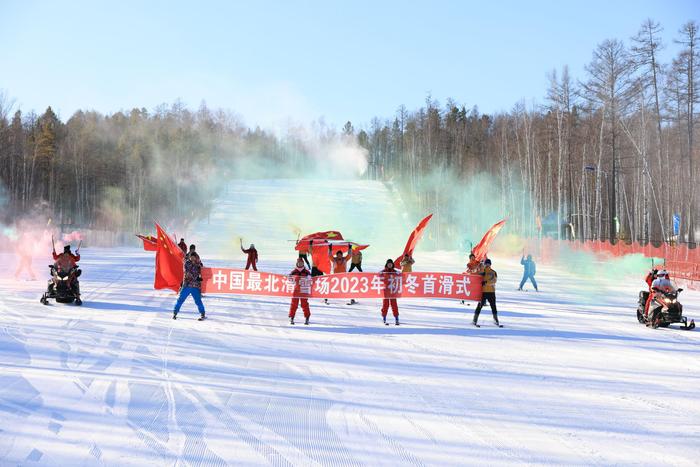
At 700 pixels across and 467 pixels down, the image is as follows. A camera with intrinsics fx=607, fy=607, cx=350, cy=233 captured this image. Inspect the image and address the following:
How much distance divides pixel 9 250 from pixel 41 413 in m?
39.0

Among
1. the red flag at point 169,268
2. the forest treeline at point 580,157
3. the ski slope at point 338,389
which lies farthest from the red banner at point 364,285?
the forest treeline at point 580,157

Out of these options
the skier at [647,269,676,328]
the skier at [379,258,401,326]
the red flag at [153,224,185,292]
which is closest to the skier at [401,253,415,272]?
the skier at [379,258,401,326]

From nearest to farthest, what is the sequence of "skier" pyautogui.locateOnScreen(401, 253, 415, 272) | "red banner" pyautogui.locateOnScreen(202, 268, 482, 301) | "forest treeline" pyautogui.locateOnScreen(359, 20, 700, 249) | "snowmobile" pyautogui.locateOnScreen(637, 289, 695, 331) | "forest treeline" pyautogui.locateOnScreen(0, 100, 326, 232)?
1. "snowmobile" pyautogui.locateOnScreen(637, 289, 695, 331)
2. "red banner" pyautogui.locateOnScreen(202, 268, 482, 301)
3. "skier" pyautogui.locateOnScreen(401, 253, 415, 272)
4. "forest treeline" pyautogui.locateOnScreen(359, 20, 700, 249)
5. "forest treeline" pyautogui.locateOnScreen(0, 100, 326, 232)

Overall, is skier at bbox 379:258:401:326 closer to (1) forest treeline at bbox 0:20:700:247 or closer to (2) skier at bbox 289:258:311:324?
(2) skier at bbox 289:258:311:324

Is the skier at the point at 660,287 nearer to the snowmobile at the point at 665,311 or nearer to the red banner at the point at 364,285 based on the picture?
the snowmobile at the point at 665,311

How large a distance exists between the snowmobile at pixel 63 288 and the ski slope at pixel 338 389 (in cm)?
40

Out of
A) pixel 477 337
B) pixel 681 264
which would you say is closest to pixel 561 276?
pixel 681 264

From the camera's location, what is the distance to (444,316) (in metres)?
15.5

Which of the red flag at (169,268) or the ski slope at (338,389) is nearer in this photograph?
Answer: the ski slope at (338,389)

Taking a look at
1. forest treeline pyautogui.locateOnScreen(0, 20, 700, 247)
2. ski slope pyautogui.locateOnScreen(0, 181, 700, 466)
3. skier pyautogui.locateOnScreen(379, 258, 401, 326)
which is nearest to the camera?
ski slope pyautogui.locateOnScreen(0, 181, 700, 466)

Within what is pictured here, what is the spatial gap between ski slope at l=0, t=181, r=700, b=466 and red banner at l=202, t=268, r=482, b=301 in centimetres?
62

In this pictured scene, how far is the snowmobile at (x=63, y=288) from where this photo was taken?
1605 cm

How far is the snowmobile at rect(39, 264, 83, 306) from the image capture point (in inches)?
632

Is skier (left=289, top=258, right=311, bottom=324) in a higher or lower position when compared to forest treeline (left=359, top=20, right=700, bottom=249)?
lower
